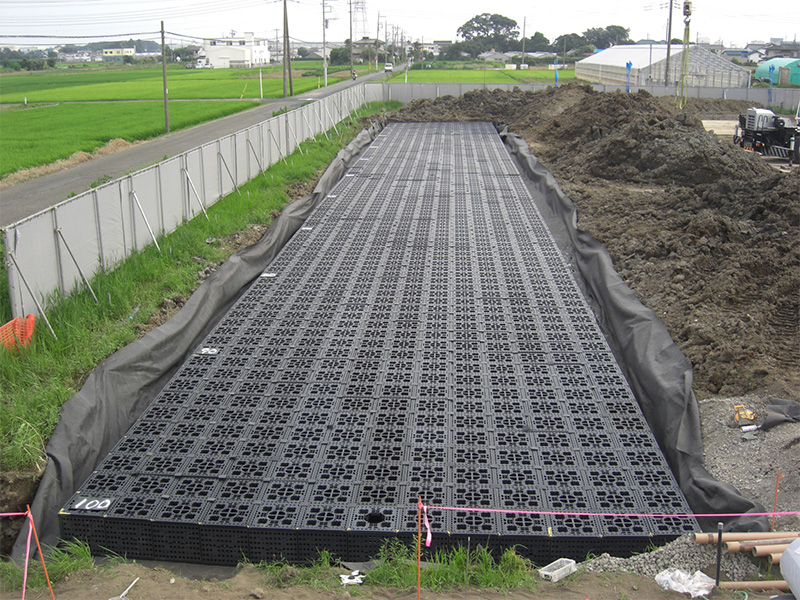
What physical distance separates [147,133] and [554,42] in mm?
125416

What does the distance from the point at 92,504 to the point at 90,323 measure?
3326 mm

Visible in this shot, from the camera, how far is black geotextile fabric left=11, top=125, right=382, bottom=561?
551 centimetres

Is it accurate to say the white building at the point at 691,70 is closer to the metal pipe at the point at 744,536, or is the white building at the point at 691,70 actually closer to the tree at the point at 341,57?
the metal pipe at the point at 744,536

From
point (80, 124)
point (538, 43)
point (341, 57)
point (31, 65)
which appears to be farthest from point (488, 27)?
point (80, 124)

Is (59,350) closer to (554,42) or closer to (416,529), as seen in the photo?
(416,529)

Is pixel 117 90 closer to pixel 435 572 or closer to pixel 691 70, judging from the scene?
pixel 691 70

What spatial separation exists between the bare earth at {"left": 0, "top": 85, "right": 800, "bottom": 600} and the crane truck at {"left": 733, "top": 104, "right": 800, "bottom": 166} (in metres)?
2.88

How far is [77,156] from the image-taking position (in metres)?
21.8

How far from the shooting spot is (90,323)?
8.19 metres

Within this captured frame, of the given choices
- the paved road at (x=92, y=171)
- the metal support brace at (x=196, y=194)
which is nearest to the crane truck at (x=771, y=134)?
the metal support brace at (x=196, y=194)

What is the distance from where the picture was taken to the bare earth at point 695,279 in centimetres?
462

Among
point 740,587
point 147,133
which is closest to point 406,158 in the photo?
point 147,133

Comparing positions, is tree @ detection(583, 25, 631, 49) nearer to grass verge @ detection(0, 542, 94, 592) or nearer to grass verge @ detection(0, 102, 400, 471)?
grass verge @ detection(0, 102, 400, 471)

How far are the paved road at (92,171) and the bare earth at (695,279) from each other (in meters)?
6.76
